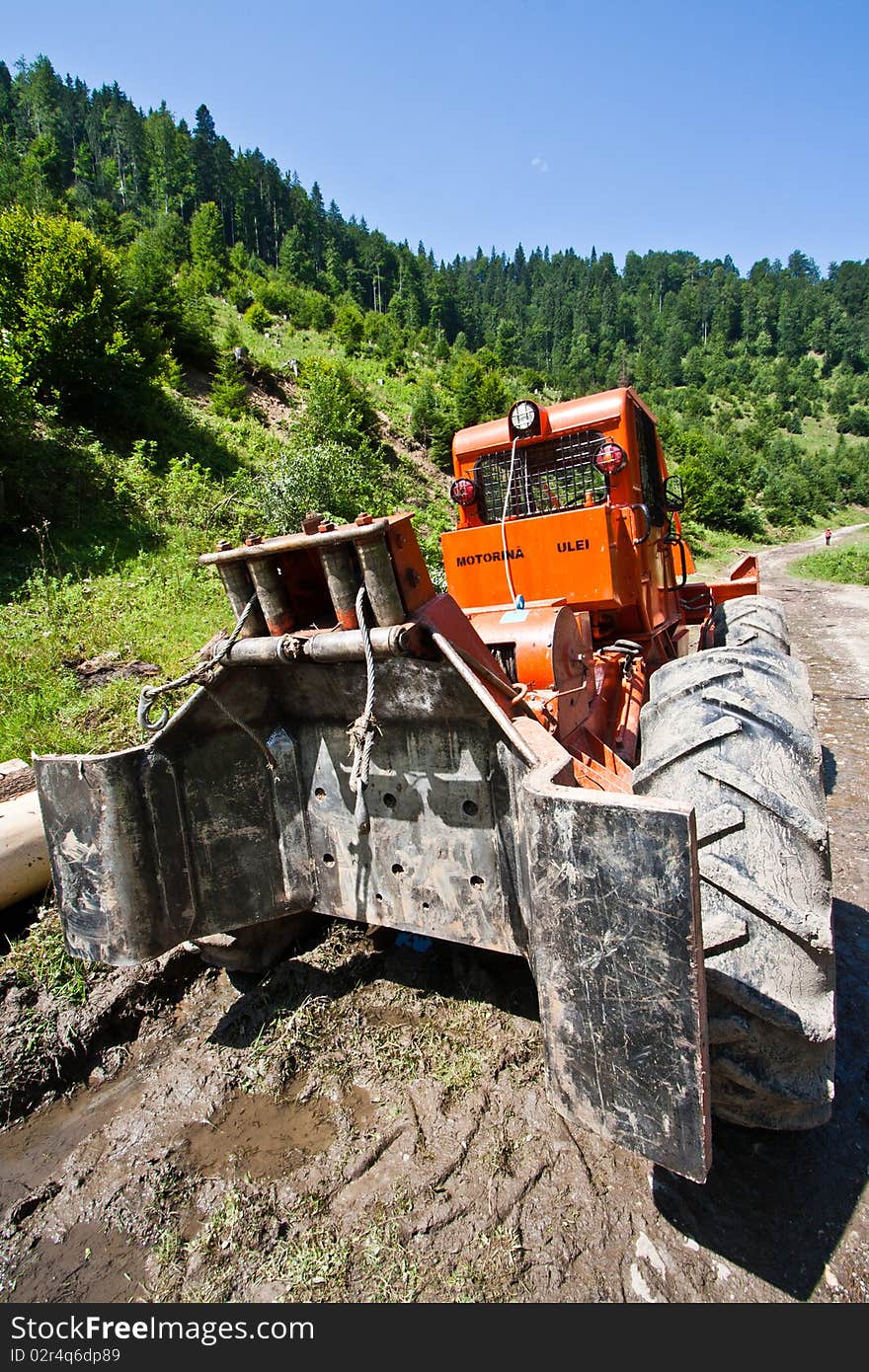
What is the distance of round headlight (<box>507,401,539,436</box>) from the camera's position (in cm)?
408

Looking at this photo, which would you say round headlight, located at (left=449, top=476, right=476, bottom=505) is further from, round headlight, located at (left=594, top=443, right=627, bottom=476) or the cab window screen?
the cab window screen

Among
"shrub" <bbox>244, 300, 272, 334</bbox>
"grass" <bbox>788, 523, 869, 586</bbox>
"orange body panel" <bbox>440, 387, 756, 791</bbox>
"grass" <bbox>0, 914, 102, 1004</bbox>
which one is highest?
"shrub" <bbox>244, 300, 272, 334</bbox>

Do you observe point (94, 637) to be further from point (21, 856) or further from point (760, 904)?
point (760, 904)

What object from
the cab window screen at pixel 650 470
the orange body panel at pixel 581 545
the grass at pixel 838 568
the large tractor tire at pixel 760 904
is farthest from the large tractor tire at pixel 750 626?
the grass at pixel 838 568

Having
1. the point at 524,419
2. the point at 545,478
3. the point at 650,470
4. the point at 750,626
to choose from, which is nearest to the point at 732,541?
the point at 650,470

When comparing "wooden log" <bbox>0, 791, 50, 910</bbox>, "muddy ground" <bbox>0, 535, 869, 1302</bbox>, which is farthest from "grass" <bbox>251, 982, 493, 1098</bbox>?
"wooden log" <bbox>0, 791, 50, 910</bbox>

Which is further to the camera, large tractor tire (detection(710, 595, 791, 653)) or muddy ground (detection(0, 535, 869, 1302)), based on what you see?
large tractor tire (detection(710, 595, 791, 653))

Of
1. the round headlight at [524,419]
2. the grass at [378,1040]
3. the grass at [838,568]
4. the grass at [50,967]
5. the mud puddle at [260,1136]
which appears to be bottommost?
the grass at [838,568]

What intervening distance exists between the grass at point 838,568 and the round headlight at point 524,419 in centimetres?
2056

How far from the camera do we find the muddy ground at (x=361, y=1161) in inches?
75.1

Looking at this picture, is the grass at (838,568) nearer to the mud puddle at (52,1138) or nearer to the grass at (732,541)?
the grass at (732,541)

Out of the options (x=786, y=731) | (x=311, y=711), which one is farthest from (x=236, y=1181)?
(x=786, y=731)

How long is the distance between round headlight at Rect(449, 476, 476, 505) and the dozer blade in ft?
7.23

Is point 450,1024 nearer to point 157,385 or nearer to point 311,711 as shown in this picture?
point 311,711
